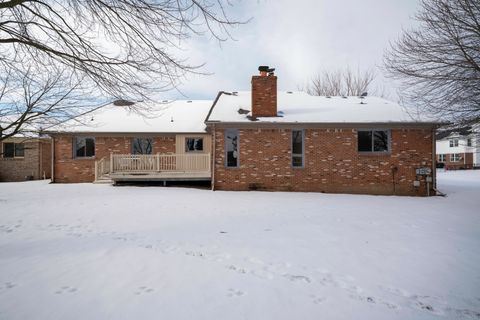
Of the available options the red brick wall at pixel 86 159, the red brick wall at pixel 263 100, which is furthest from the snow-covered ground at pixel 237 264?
the red brick wall at pixel 86 159

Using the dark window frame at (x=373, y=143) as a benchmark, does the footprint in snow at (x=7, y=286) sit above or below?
below

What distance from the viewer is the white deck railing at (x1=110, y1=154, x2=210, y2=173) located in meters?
14.1

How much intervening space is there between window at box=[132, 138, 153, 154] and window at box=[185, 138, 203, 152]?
240 cm

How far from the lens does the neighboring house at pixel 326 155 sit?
12656mm

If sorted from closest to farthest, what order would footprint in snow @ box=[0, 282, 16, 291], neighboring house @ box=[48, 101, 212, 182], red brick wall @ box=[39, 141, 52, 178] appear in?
footprint in snow @ box=[0, 282, 16, 291] < neighboring house @ box=[48, 101, 212, 182] < red brick wall @ box=[39, 141, 52, 178]

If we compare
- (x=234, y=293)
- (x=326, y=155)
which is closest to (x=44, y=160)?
(x=326, y=155)

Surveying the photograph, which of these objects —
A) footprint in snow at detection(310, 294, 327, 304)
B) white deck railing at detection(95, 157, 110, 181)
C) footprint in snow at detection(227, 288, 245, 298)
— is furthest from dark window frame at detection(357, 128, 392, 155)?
white deck railing at detection(95, 157, 110, 181)

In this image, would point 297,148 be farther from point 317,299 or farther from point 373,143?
point 317,299

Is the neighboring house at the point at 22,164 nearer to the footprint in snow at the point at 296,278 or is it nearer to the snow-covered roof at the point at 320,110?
the snow-covered roof at the point at 320,110

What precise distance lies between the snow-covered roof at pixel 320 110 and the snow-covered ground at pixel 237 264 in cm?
561

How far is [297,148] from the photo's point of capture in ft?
42.5

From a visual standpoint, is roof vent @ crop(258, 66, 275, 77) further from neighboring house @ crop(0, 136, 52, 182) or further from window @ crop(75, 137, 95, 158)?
neighboring house @ crop(0, 136, 52, 182)

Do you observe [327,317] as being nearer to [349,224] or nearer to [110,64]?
[349,224]

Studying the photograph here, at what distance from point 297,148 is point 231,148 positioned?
10.5ft
